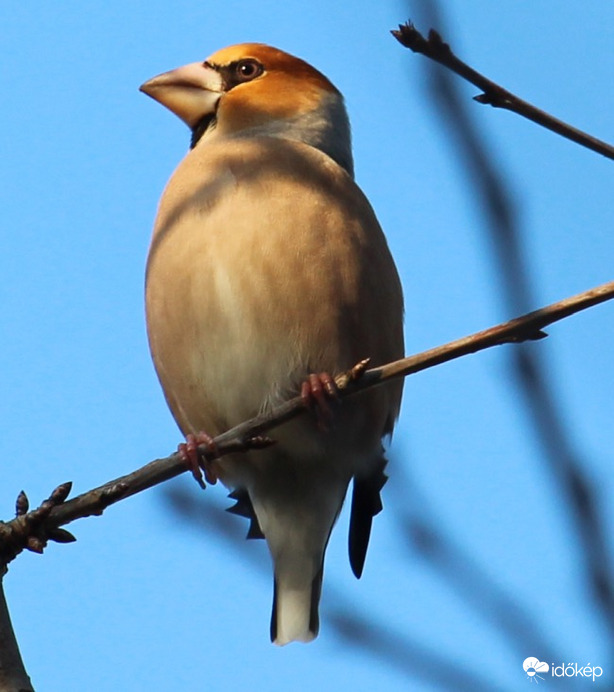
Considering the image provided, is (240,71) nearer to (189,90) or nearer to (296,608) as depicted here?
(189,90)

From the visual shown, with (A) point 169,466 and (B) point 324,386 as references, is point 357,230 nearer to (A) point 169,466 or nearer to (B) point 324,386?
(B) point 324,386

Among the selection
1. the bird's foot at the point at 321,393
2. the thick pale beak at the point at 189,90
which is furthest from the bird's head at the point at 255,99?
the bird's foot at the point at 321,393

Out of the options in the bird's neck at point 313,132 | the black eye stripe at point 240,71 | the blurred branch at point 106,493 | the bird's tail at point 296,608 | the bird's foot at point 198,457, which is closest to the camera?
the blurred branch at point 106,493

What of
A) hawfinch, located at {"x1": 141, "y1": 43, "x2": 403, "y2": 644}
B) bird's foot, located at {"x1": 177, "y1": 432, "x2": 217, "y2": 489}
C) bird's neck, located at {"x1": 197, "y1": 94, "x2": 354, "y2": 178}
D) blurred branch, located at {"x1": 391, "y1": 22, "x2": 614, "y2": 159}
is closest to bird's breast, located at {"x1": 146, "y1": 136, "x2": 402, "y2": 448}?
hawfinch, located at {"x1": 141, "y1": 43, "x2": 403, "y2": 644}

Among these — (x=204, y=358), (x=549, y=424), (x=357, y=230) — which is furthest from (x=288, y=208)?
(x=549, y=424)

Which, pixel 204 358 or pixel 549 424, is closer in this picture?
pixel 549 424

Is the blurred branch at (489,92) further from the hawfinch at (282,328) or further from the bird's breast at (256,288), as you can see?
the bird's breast at (256,288)

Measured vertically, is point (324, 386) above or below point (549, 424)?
above
